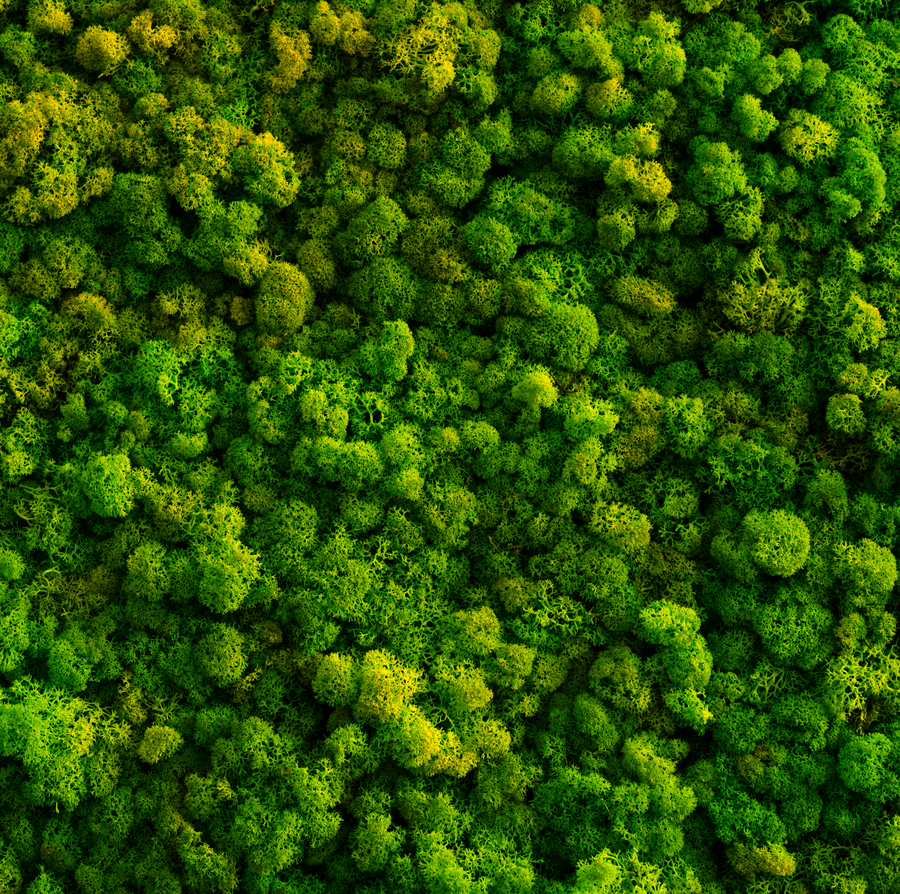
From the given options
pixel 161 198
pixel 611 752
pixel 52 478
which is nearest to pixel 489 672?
pixel 611 752

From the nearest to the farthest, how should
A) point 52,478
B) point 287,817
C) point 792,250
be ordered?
point 287,817, point 52,478, point 792,250

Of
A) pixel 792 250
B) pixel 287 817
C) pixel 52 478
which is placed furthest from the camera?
pixel 792 250

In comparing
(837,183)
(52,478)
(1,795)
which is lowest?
(1,795)

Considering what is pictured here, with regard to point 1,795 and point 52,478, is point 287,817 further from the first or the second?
point 52,478

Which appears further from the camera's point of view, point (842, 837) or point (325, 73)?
point (325, 73)

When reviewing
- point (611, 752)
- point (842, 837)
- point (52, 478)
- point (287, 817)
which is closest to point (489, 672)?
point (611, 752)

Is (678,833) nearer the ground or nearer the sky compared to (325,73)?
nearer the ground
